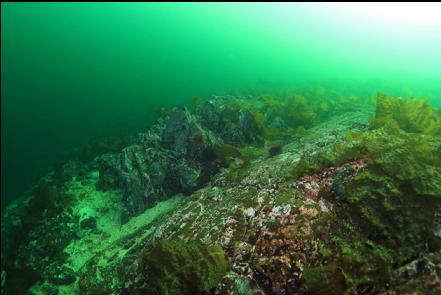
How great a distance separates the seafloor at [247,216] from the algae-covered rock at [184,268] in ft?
0.05

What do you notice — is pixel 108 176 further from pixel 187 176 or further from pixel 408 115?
pixel 408 115

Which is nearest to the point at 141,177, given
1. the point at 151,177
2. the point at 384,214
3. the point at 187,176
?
the point at 151,177

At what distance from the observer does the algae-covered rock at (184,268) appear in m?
4.12

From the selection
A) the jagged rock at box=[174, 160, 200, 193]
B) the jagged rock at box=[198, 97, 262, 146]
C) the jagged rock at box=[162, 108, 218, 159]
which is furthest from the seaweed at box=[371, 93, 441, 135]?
the jagged rock at box=[174, 160, 200, 193]

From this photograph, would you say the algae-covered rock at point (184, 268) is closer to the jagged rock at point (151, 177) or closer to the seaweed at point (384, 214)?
the seaweed at point (384, 214)

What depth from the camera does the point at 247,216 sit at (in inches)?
208

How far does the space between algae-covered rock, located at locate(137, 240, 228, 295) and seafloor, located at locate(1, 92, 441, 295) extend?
0.05ft

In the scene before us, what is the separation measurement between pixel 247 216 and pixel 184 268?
4.91ft

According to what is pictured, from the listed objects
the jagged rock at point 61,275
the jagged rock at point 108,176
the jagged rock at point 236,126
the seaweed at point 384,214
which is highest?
the seaweed at point 384,214

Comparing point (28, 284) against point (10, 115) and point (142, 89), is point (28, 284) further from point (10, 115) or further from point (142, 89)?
point (142, 89)

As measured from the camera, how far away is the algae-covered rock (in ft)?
13.5

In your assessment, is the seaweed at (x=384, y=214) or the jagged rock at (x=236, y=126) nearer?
the seaweed at (x=384, y=214)

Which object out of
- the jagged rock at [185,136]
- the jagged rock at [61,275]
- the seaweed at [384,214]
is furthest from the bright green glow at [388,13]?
the jagged rock at [61,275]

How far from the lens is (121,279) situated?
5648 mm
